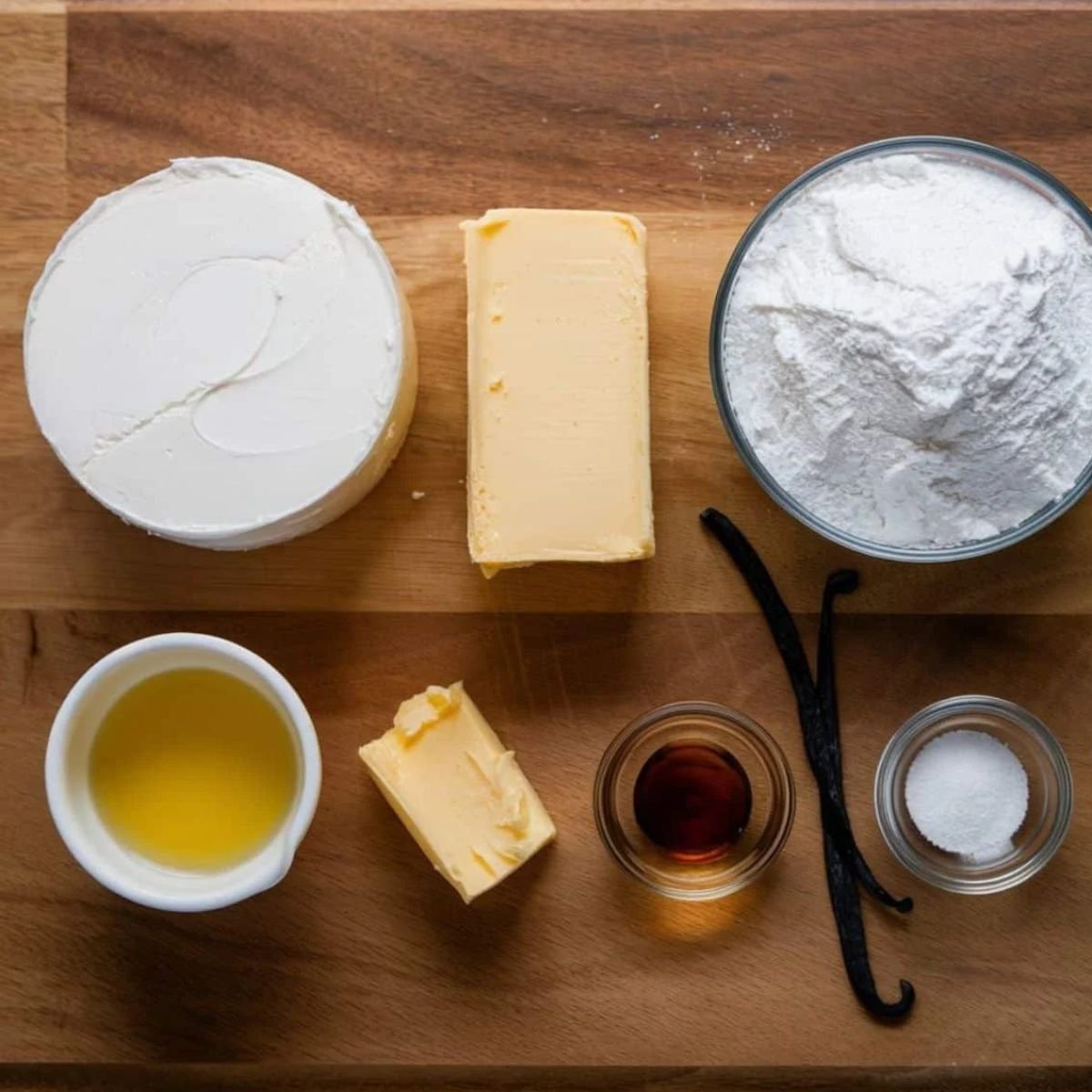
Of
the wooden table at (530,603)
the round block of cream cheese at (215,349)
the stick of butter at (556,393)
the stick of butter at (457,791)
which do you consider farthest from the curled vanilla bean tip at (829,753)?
the round block of cream cheese at (215,349)

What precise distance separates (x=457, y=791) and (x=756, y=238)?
0.60 meters

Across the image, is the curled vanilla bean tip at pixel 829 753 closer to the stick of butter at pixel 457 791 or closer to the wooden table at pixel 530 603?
the wooden table at pixel 530 603

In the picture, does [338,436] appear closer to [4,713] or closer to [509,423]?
[509,423]

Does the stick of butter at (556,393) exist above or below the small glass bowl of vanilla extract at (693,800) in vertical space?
above

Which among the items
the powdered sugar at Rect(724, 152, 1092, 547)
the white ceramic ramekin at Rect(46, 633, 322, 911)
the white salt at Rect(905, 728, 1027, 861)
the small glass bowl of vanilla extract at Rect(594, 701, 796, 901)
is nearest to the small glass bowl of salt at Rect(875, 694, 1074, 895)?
the white salt at Rect(905, 728, 1027, 861)

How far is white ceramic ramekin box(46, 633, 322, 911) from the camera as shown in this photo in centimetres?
111

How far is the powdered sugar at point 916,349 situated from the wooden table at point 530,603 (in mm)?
108

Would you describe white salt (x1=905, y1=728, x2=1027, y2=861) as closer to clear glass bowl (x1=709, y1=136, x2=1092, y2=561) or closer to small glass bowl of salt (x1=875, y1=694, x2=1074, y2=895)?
small glass bowl of salt (x1=875, y1=694, x2=1074, y2=895)

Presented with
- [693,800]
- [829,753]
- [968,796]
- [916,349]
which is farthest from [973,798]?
[916,349]

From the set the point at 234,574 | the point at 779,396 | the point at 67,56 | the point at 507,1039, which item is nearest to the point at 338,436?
the point at 234,574

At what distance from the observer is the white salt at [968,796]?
123 centimetres

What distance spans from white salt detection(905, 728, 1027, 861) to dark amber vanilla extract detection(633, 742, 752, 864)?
6.9 inches

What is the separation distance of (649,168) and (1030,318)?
412 mm

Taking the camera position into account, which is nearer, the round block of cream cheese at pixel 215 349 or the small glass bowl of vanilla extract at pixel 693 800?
the round block of cream cheese at pixel 215 349
